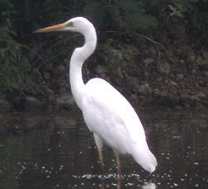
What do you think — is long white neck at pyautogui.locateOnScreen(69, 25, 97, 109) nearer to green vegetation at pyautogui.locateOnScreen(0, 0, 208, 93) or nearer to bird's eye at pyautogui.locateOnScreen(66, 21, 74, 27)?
bird's eye at pyautogui.locateOnScreen(66, 21, 74, 27)

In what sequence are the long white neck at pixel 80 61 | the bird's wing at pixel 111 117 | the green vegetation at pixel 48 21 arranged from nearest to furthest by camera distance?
the bird's wing at pixel 111 117
the long white neck at pixel 80 61
the green vegetation at pixel 48 21

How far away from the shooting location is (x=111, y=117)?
11266mm

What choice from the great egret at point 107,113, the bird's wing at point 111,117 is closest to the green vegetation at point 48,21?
the great egret at point 107,113

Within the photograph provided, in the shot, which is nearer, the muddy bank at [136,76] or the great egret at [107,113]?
the great egret at [107,113]

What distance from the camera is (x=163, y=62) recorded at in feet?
59.6

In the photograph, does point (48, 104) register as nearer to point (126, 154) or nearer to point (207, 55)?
point (207, 55)

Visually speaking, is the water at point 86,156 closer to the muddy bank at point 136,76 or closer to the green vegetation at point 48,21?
the muddy bank at point 136,76

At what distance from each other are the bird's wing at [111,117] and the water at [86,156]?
0.48 metres

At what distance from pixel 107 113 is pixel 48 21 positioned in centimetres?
631

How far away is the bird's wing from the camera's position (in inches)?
434

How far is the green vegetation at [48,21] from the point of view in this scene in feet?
53.4

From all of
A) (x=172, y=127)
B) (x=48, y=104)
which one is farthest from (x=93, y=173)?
(x=48, y=104)

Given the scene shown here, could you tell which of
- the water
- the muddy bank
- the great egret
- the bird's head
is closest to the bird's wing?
the great egret

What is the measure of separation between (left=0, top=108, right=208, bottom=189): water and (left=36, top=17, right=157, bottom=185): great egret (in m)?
0.41
